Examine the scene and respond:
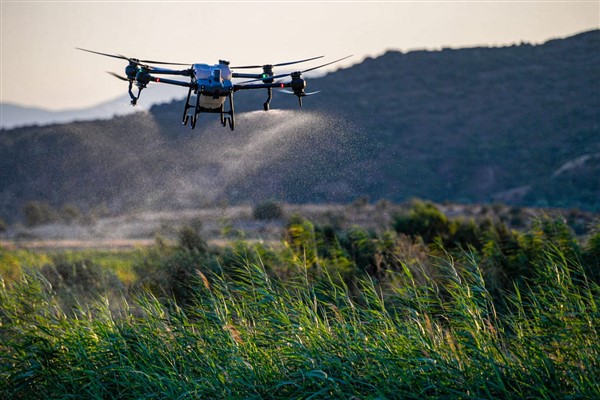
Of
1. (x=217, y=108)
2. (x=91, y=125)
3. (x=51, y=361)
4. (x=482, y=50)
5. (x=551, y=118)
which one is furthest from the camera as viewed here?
(x=482, y=50)

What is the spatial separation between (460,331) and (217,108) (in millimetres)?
5764

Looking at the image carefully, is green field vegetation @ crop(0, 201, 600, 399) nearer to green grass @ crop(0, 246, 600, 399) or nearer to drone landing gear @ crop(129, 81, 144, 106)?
green grass @ crop(0, 246, 600, 399)

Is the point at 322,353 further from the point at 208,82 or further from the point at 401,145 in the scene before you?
the point at 401,145

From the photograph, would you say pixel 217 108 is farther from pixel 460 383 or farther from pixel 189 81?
pixel 460 383

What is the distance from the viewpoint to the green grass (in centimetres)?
1192

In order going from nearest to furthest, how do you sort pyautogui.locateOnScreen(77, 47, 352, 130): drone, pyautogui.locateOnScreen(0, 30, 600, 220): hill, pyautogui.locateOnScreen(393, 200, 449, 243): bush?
pyautogui.locateOnScreen(77, 47, 352, 130): drone → pyautogui.locateOnScreen(393, 200, 449, 243): bush → pyautogui.locateOnScreen(0, 30, 600, 220): hill

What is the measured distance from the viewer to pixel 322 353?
1311 cm

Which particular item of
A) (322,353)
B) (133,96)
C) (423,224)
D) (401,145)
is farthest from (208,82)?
(401,145)

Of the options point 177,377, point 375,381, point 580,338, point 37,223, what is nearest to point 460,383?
point 375,381

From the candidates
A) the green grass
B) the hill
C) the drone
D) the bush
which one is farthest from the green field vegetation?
the hill

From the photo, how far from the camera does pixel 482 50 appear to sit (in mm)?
101000

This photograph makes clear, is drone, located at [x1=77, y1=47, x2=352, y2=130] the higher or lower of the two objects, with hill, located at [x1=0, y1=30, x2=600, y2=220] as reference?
higher

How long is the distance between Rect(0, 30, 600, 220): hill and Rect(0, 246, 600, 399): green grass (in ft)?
86.3

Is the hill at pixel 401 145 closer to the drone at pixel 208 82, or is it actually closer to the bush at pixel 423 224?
the bush at pixel 423 224
